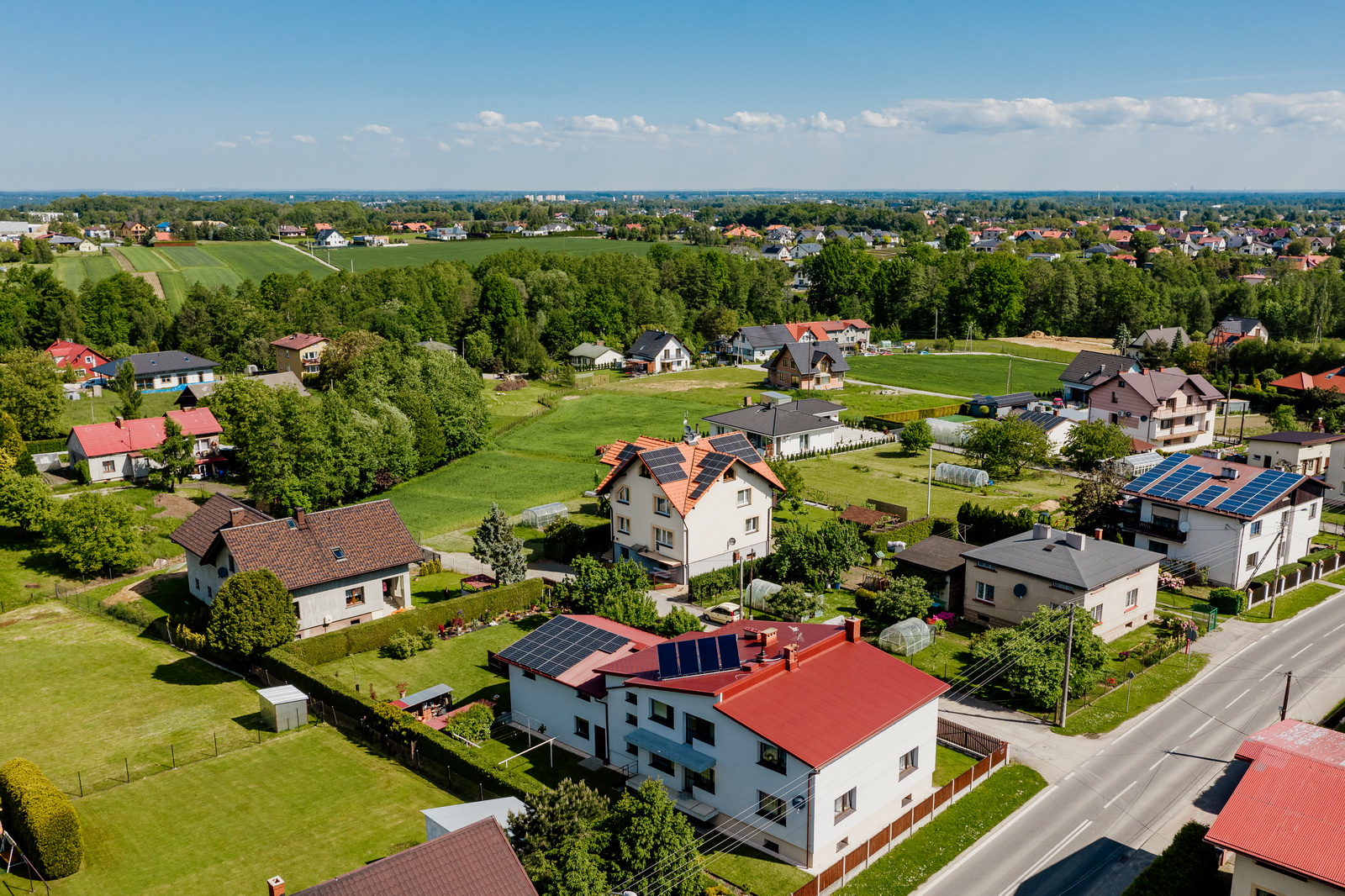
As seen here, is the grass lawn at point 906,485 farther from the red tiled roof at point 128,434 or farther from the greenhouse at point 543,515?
the red tiled roof at point 128,434

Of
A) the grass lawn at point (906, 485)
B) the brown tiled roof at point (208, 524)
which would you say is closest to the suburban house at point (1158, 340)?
the grass lawn at point (906, 485)

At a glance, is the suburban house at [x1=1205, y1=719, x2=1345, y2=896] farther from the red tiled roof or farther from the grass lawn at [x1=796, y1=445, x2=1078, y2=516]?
the red tiled roof

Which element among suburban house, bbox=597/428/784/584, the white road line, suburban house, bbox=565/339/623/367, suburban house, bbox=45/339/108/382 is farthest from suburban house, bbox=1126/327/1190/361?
suburban house, bbox=45/339/108/382

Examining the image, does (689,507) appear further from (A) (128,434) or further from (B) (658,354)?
(B) (658,354)

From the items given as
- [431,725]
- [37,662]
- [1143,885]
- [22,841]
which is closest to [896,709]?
[1143,885]

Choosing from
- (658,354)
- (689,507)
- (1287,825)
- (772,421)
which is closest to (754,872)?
(1287,825)

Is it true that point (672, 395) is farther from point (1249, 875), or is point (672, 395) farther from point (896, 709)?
point (1249, 875)

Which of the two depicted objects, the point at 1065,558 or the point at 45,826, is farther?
the point at 1065,558
